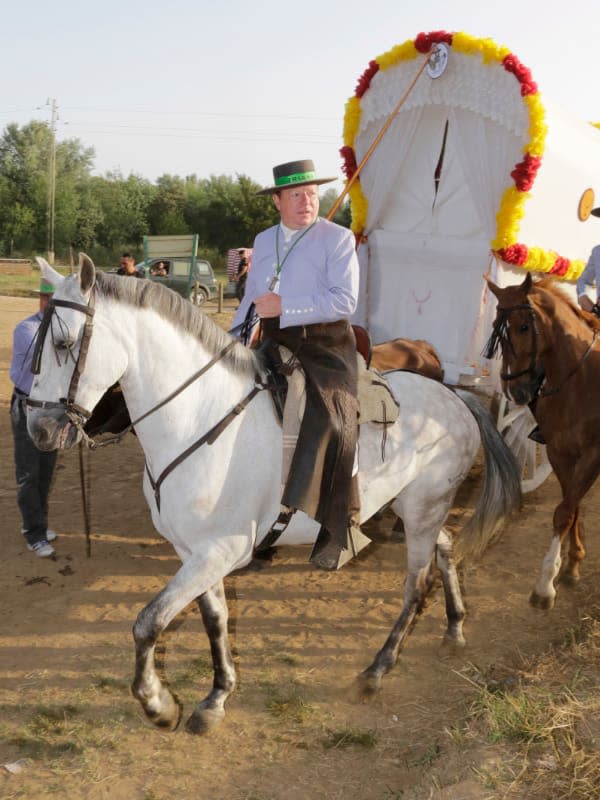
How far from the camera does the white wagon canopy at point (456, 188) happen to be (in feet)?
23.4

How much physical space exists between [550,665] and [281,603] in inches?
78.5

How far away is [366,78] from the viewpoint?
8.09 m

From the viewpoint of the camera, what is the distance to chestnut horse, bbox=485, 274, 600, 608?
5.06 metres

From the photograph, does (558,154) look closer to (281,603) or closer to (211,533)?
(281,603)

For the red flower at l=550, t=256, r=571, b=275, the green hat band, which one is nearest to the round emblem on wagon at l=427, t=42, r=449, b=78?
the red flower at l=550, t=256, r=571, b=275

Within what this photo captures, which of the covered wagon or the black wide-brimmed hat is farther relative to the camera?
the covered wagon

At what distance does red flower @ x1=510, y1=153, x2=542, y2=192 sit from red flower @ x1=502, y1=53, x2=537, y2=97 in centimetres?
62

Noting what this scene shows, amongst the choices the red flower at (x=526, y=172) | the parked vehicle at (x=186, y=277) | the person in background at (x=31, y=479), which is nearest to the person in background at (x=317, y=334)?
the person in background at (x=31, y=479)

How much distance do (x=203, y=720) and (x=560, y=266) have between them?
21.2ft

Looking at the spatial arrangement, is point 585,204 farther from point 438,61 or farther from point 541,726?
point 541,726

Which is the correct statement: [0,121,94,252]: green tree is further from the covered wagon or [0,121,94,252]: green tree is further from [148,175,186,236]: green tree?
the covered wagon

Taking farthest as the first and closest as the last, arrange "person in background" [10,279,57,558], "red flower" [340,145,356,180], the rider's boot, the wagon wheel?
"red flower" [340,145,356,180] < the wagon wheel < "person in background" [10,279,57,558] < the rider's boot

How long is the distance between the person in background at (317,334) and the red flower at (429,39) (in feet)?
15.4

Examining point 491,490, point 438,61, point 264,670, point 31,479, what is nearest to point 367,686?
point 264,670
